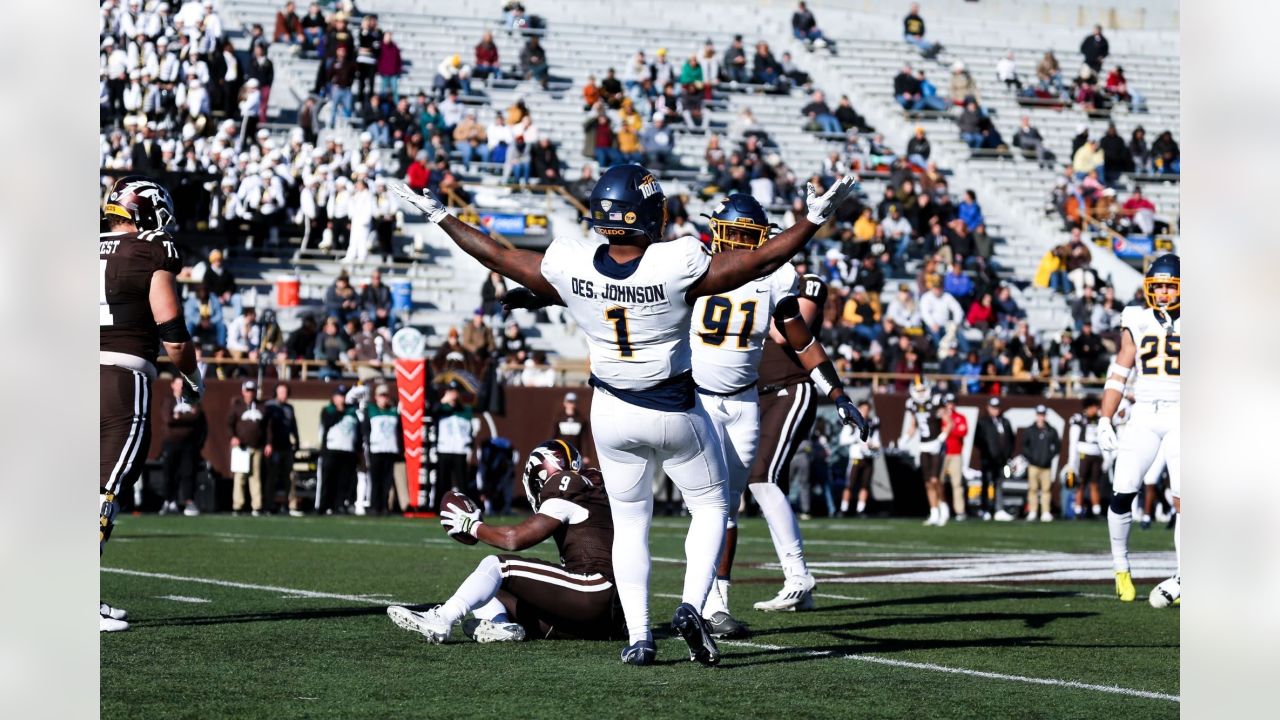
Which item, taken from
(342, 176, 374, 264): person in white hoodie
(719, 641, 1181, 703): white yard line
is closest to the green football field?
(719, 641, 1181, 703): white yard line

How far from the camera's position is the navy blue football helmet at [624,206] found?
622 cm

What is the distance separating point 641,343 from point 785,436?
317 centimetres

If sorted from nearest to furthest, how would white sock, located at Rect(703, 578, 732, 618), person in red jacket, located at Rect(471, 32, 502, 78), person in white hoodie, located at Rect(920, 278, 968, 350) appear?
white sock, located at Rect(703, 578, 732, 618) → person in white hoodie, located at Rect(920, 278, 968, 350) → person in red jacket, located at Rect(471, 32, 502, 78)

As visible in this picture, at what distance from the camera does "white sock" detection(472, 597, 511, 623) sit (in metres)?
7.29

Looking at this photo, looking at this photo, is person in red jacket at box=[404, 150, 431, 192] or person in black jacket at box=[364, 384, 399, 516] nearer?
person in black jacket at box=[364, 384, 399, 516]

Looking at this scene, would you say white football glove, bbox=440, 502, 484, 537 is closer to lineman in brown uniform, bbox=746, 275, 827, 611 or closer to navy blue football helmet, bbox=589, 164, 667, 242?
navy blue football helmet, bbox=589, 164, 667, 242

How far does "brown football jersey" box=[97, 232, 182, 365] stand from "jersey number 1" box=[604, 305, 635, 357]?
2218 millimetres

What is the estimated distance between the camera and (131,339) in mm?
7445

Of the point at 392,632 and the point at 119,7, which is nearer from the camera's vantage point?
the point at 392,632

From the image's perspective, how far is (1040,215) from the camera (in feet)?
97.5

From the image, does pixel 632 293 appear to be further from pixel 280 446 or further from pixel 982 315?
pixel 982 315

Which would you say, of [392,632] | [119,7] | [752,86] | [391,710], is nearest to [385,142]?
[119,7]
